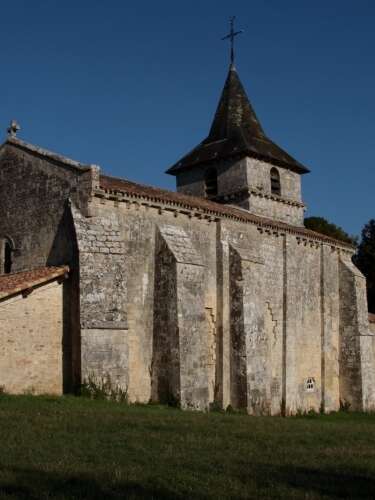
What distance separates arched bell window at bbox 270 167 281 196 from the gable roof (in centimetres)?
1399

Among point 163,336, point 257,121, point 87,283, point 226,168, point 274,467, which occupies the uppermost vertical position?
point 257,121

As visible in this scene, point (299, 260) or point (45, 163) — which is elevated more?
point (45, 163)

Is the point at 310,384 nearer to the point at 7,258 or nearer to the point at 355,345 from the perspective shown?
the point at 355,345

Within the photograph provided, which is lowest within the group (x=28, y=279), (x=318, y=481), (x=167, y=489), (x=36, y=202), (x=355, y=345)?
(x=318, y=481)

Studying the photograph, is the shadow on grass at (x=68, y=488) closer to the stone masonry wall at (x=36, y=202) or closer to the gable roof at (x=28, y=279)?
the gable roof at (x=28, y=279)

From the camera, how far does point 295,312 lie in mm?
24297

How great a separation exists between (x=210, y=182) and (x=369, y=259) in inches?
650

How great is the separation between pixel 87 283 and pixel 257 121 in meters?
16.5

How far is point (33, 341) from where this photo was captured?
16.5 m

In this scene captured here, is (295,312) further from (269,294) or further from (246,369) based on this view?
(246,369)

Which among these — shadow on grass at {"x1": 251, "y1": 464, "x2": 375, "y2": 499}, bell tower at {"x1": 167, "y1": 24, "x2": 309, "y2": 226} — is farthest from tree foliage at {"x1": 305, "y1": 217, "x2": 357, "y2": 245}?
shadow on grass at {"x1": 251, "y1": 464, "x2": 375, "y2": 499}

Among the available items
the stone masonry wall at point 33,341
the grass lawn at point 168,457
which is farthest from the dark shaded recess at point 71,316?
the grass lawn at point 168,457

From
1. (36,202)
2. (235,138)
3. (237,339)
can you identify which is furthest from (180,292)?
(235,138)

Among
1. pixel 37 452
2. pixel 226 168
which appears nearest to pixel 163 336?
pixel 37 452
